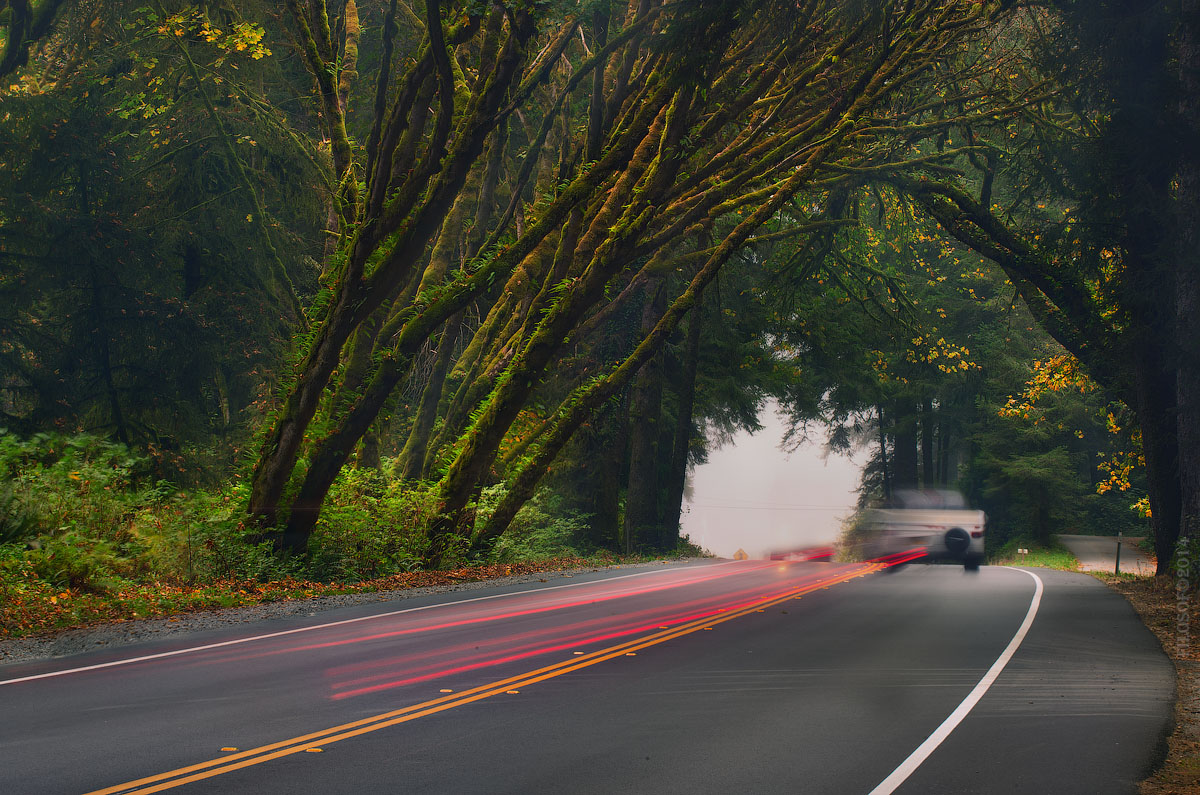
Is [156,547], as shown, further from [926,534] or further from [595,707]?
[926,534]

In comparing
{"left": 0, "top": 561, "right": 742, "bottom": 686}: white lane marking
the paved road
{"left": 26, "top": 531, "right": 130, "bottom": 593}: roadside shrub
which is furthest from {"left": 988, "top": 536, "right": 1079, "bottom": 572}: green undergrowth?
{"left": 26, "top": 531, "right": 130, "bottom": 593}: roadside shrub

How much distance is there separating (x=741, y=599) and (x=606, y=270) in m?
6.75

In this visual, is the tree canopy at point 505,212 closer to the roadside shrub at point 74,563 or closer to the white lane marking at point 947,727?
the roadside shrub at point 74,563

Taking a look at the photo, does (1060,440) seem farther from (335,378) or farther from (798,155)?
(335,378)

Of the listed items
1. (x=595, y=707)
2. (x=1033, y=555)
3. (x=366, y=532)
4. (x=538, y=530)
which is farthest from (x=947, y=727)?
(x=1033, y=555)

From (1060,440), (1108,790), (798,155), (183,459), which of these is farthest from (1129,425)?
(1060,440)

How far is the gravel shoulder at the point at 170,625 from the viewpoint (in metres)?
10.8

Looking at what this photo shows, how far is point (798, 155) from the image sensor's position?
20094 mm

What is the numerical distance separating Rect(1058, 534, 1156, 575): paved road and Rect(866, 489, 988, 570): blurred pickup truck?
44.9 feet

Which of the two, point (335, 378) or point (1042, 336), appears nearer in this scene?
point (335, 378)

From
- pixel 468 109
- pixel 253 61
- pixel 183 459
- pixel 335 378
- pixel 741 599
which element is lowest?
pixel 741 599

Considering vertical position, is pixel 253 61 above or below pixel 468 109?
above

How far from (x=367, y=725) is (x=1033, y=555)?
41.9 m

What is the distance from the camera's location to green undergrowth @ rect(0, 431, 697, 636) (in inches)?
519
